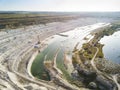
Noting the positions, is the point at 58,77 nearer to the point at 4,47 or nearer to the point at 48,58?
the point at 48,58

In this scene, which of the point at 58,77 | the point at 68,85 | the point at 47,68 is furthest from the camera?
the point at 47,68

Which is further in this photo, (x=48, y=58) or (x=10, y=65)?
(x=48, y=58)

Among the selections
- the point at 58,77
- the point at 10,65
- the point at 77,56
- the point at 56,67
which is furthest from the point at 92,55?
the point at 10,65

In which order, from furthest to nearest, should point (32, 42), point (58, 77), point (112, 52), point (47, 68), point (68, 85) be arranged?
point (32, 42), point (112, 52), point (47, 68), point (58, 77), point (68, 85)

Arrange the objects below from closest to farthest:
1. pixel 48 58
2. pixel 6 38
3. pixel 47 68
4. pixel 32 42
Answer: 1. pixel 47 68
2. pixel 48 58
3. pixel 32 42
4. pixel 6 38

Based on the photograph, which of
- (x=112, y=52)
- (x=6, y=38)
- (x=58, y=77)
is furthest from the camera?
(x=6, y=38)

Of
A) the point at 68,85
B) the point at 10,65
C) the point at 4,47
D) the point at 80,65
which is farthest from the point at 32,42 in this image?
the point at 68,85

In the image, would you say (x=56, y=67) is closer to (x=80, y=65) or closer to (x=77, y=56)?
(x=80, y=65)

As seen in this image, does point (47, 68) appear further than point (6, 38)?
No
